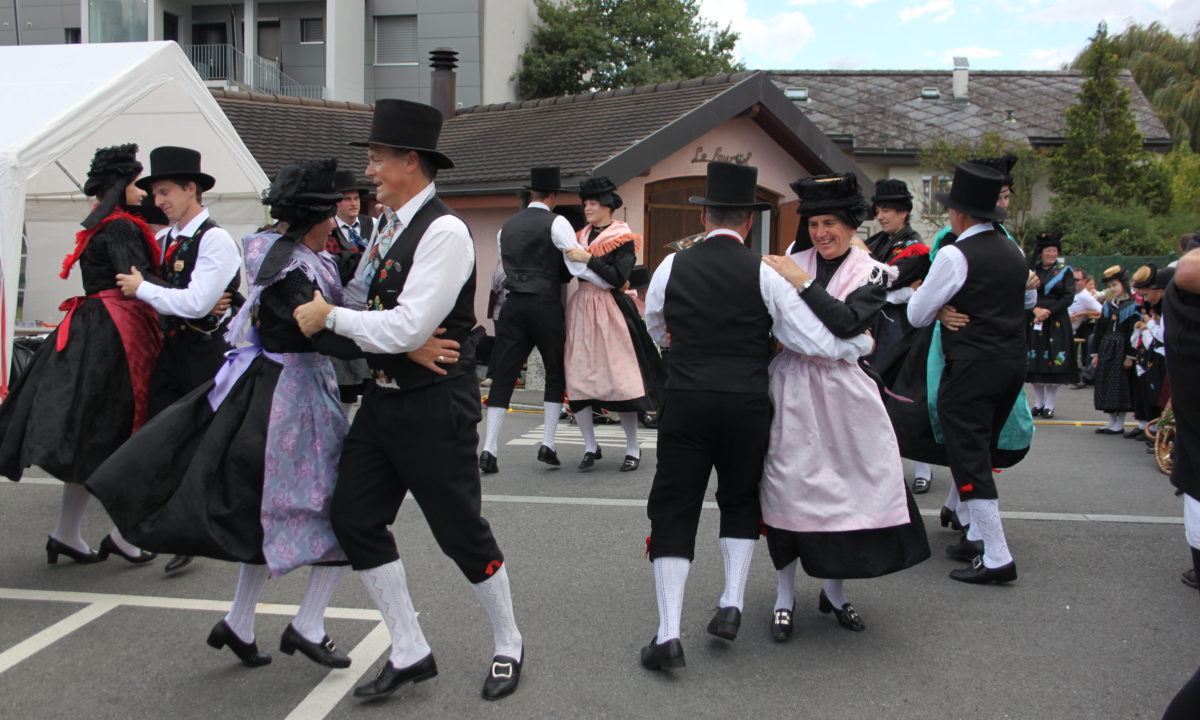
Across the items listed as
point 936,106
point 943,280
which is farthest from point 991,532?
point 936,106

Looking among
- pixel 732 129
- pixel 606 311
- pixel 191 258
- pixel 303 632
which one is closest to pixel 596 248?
pixel 606 311

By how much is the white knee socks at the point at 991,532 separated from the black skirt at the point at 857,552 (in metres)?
0.98

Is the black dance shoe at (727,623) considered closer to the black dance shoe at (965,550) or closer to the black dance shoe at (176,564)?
the black dance shoe at (965,550)

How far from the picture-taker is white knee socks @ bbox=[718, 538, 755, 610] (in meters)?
3.94

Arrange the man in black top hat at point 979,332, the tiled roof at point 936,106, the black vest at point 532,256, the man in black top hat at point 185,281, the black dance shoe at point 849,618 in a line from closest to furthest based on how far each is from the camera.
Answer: the black dance shoe at point 849,618, the man in black top hat at point 185,281, the man in black top hat at point 979,332, the black vest at point 532,256, the tiled roof at point 936,106

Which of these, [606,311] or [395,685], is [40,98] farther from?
[395,685]

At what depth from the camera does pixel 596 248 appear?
7.38 meters

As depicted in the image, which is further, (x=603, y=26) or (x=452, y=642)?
(x=603, y=26)

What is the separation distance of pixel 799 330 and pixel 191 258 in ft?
9.24

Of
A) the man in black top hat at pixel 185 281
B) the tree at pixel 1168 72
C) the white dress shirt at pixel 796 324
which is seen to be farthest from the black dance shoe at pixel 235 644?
the tree at pixel 1168 72

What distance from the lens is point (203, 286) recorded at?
4.39 m

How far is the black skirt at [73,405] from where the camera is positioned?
4.46 m

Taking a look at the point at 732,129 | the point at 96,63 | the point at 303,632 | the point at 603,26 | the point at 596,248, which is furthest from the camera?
the point at 603,26

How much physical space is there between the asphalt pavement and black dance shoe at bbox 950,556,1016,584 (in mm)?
55
